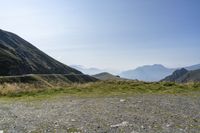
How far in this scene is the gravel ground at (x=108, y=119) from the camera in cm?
1366

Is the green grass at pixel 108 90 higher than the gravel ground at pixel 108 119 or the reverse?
higher

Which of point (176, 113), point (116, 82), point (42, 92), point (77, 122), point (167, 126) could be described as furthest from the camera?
point (116, 82)

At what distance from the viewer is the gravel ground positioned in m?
13.7

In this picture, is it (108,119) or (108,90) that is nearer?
(108,119)

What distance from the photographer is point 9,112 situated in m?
19.8

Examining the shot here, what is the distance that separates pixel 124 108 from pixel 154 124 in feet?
17.4

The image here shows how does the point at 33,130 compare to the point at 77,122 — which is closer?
the point at 33,130

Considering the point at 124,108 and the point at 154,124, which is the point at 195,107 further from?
the point at 154,124

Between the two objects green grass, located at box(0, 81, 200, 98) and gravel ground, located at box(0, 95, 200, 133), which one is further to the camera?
green grass, located at box(0, 81, 200, 98)

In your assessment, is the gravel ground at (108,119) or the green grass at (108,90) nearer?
the gravel ground at (108,119)

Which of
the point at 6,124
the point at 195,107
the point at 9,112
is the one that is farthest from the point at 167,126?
A: the point at 9,112

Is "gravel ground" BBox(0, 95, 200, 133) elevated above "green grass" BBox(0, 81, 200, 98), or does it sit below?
below

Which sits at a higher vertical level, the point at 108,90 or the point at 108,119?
the point at 108,90

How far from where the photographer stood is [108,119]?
1578cm
